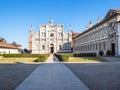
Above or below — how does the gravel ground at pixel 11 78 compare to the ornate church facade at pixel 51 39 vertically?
below

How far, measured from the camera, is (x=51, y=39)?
81938 mm

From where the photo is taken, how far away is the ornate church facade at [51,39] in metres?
80.1

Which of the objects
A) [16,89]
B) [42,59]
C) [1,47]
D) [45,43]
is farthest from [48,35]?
[16,89]

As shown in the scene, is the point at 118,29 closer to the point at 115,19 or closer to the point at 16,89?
the point at 115,19

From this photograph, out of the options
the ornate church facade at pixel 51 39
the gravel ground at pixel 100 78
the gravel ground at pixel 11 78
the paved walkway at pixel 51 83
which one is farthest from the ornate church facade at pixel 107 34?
the paved walkway at pixel 51 83

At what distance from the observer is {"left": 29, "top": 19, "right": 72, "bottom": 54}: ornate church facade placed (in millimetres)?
80125

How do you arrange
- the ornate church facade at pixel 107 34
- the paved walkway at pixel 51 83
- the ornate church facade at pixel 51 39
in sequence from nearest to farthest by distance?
1. the paved walkway at pixel 51 83
2. the ornate church facade at pixel 107 34
3. the ornate church facade at pixel 51 39

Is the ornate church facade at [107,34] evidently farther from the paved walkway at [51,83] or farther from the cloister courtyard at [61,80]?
the paved walkway at [51,83]

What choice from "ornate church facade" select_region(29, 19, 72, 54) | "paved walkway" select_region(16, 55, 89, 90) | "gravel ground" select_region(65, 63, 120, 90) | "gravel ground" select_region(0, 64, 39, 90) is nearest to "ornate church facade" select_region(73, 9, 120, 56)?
"ornate church facade" select_region(29, 19, 72, 54)

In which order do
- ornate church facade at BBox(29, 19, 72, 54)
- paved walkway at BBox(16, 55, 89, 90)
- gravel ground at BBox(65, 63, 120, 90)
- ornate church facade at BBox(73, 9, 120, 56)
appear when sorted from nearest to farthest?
1. paved walkway at BBox(16, 55, 89, 90)
2. gravel ground at BBox(65, 63, 120, 90)
3. ornate church facade at BBox(73, 9, 120, 56)
4. ornate church facade at BBox(29, 19, 72, 54)

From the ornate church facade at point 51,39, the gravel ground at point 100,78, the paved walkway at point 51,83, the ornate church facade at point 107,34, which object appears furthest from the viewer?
the ornate church facade at point 51,39

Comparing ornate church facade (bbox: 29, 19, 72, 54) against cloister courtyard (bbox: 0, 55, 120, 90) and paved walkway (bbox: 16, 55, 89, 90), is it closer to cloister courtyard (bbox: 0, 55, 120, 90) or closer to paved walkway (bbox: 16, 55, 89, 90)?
cloister courtyard (bbox: 0, 55, 120, 90)

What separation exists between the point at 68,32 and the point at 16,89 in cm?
7311

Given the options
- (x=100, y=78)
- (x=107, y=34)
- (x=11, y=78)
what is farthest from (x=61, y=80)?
(x=107, y=34)
